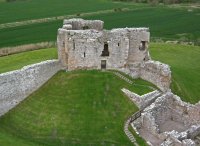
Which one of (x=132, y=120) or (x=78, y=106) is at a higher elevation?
(x=78, y=106)

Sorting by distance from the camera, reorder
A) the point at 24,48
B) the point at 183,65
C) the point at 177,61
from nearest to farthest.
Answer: the point at 183,65 < the point at 177,61 < the point at 24,48

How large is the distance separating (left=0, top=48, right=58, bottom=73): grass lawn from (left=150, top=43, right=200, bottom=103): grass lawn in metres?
15.4

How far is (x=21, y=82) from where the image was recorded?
134 ft

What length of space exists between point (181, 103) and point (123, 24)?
4522 centimetres

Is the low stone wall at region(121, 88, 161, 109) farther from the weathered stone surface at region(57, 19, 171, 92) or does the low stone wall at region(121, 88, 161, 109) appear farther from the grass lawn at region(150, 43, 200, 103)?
the grass lawn at region(150, 43, 200, 103)

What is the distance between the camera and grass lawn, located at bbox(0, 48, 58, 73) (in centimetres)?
5578

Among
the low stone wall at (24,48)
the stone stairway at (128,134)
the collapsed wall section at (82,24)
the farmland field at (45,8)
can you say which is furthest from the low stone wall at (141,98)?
the farmland field at (45,8)

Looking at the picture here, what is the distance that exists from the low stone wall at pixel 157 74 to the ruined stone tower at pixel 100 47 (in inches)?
49.4

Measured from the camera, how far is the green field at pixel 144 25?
74.1 metres

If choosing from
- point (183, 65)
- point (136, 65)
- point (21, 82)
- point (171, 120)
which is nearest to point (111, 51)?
point (136, 65)

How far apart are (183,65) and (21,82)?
2802 centimetres

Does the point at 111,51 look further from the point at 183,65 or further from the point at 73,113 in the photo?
the point at 183,65

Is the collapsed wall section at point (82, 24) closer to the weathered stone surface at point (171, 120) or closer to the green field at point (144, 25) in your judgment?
the weathered stone surface at point (171, 120)

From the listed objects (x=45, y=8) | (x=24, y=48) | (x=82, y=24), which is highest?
(x=82, y=24)
